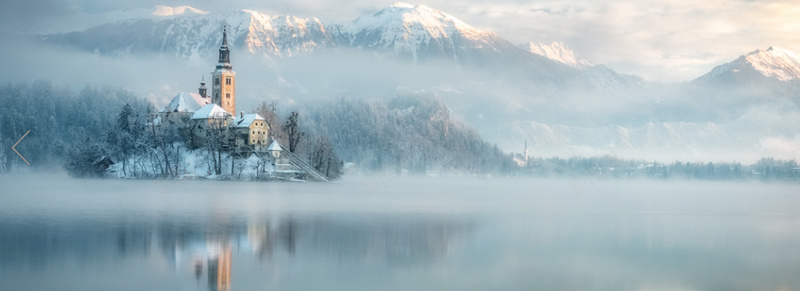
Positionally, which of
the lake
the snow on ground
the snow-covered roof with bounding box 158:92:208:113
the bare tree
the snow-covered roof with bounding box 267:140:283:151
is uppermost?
the snow-covered roof with bounding box 158:92:208:113

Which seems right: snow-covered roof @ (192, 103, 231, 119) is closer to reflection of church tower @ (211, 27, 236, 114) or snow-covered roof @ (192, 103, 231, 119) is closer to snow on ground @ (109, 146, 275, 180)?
snow on ground @ (109, 146, 275, 180)

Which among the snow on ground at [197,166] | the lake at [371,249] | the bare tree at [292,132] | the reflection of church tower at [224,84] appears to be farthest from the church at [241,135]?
the lake at [371,249]

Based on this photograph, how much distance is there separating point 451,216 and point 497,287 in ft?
127

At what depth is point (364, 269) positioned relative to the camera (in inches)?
1505

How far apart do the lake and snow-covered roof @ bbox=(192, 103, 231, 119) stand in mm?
60457

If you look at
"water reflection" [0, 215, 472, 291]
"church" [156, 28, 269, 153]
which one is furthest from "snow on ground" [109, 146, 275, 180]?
"water reflection" [0, 215, 472, 291]

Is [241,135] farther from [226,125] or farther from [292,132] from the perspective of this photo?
[292,132]

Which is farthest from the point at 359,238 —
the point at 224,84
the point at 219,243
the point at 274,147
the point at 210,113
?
the point at 224,84

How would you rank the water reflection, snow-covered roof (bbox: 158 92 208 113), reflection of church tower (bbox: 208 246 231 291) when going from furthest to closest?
snow-covered roof (bbox: 158 92 208 113), the water reflection, reflection of church tower (bbox: 208 246 231 291)

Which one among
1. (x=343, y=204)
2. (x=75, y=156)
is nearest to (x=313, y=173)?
(x=75, y=156)

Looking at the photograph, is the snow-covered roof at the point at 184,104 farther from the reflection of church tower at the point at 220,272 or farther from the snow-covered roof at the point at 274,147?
the reflection of church tower at the point at 220,272

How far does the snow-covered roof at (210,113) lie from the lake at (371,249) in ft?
198

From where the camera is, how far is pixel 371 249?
45594 mm

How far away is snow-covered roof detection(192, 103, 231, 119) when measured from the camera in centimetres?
13775
